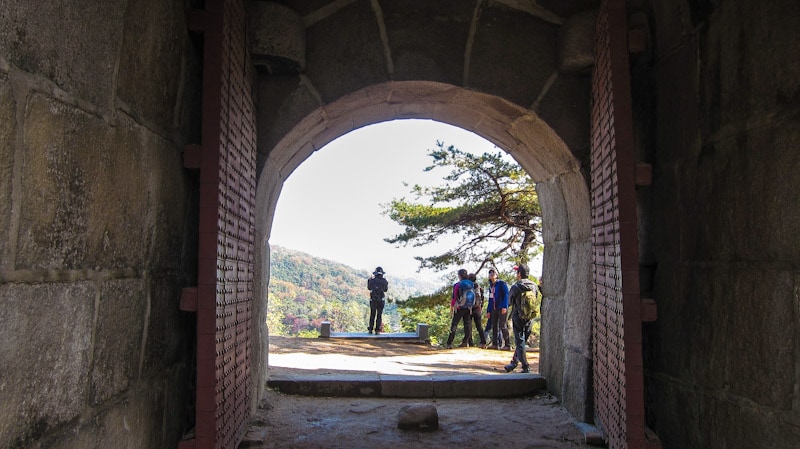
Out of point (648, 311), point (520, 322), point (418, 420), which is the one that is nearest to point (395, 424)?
point (418, 420)

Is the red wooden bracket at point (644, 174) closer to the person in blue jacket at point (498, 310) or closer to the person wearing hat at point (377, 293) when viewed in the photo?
the person in blue jacket at point (498, 310)

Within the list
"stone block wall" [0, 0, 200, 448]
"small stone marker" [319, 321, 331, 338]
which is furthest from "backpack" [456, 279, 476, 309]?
"stone block wall" [0, 0, 200, 448]

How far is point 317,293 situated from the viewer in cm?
5978

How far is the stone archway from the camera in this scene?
12.7 ft

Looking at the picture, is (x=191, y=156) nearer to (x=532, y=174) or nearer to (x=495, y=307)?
(x=532, y=174)

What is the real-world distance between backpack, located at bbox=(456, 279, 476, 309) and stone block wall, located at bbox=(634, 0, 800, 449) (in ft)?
21.9

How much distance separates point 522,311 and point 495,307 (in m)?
3.60

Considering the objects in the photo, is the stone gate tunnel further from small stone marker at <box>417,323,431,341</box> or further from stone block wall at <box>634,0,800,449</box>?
small stone marker at <box>417,323,431,341</box>

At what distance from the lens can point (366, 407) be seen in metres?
4.49

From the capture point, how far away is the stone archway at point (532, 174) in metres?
3.87

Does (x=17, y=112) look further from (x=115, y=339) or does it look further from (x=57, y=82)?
(x=115, y=339)

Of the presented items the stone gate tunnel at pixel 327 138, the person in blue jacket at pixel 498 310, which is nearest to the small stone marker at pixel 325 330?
the person in blue jacket at pixel 498 310

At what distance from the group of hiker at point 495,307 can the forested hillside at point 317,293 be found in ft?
94.7

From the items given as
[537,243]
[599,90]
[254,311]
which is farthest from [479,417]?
[537,243]
